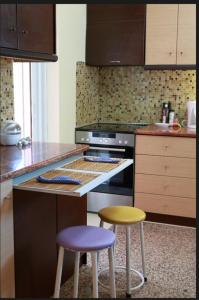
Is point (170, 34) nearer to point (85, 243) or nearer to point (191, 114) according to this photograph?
point (191, 114)

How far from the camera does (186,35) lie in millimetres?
3920

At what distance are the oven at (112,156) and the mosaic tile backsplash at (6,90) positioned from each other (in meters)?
1.21

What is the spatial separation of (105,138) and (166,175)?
69cm

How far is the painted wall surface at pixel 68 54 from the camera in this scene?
3.71m

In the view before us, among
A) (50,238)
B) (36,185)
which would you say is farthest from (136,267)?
(36,185)

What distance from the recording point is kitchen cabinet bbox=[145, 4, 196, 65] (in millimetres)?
3893

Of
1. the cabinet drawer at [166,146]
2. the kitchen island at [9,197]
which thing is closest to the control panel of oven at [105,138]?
the cabinet drawer at [166,146]

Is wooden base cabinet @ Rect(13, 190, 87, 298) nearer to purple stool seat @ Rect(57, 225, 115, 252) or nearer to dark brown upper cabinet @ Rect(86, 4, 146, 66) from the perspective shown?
purple stool seat @ Rect(57, 225, 115, 252)

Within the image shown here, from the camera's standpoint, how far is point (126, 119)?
4578 millimetres

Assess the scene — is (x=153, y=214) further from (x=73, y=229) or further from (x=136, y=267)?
(x=73, y=229)

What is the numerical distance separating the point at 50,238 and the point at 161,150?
1.69m

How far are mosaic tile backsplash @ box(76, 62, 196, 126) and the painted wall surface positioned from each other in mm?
146

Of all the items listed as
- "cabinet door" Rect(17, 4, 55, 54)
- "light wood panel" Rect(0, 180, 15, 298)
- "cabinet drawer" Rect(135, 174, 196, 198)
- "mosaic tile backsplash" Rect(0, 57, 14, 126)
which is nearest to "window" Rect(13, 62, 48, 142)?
"mosaic tile backsplash" Rect(0, 57, 14, 126)

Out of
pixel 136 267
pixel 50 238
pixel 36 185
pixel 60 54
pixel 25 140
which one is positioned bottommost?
pixel 136 267
